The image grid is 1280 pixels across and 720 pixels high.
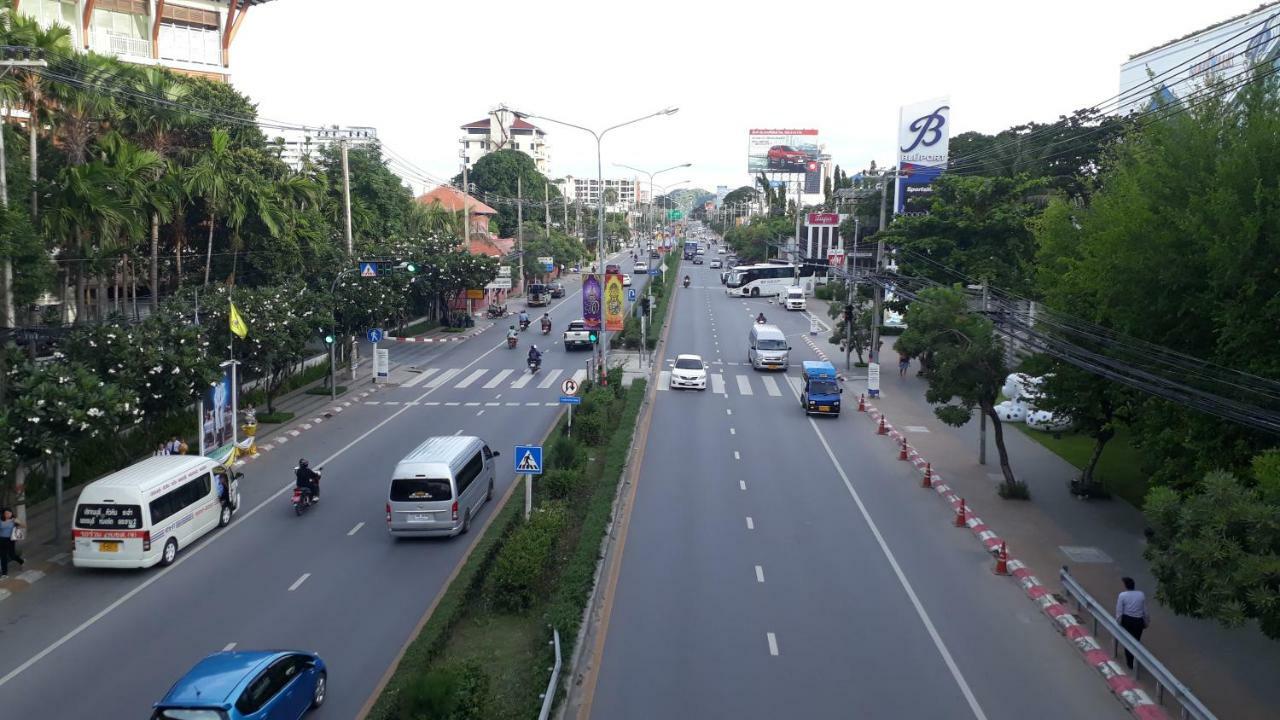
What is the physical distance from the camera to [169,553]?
18672mm

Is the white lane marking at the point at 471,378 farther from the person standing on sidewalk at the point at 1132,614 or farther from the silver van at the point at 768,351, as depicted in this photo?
the person standing on sidewalk at the point at 1132,614

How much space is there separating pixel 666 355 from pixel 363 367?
15.8 metres

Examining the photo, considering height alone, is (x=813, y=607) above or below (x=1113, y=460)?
below

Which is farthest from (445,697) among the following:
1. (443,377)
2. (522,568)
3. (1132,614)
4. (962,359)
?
(443,377)

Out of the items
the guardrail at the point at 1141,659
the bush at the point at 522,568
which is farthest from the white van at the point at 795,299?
the bush at the point at 522,568

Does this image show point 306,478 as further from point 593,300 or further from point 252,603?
point 593,300

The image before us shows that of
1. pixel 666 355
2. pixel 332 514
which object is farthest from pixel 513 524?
pixel 666 355

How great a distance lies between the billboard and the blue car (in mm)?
56045

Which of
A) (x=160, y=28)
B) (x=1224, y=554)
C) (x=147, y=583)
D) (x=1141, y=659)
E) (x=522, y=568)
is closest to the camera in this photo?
(x=1224, y=554)

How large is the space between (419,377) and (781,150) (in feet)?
370

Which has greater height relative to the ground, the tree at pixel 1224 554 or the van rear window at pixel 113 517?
the tree at pixel 1224 554

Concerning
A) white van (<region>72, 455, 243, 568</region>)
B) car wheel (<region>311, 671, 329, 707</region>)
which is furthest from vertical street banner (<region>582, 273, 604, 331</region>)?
car wheel (<region>311, 671, 329, 707</region>)

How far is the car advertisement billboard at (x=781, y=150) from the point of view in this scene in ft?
472

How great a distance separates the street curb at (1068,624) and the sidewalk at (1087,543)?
0.99 ft
